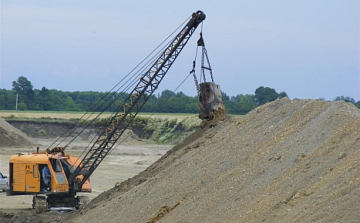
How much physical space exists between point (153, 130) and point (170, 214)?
61212 millimetres

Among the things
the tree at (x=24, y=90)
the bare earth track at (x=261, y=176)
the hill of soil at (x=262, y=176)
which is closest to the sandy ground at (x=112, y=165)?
the bare earth track at (x=261, y=176)

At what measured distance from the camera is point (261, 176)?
17969 millimetres

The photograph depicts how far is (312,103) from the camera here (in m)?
22.4

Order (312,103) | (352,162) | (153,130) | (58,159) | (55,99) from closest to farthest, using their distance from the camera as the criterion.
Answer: (352,162)
(312,103)
(58,159)
(153,130)
(55,99)

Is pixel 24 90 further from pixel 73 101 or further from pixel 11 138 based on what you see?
pixel 11 138

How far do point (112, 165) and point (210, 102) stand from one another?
72.6 ft

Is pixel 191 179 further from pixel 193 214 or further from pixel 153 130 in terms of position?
pixel 153 130

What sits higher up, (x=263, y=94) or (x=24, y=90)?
(x=24, y=90)

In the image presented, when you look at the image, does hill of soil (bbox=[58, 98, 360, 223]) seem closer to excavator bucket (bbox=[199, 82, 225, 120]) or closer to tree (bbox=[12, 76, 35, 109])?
excavator bucket (bbox=[199, 82, 225, 120])

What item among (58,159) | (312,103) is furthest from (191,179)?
(58,159)


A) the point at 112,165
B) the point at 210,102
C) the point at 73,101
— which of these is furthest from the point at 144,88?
the point at 73,101

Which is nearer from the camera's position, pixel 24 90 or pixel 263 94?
pixel 263 94

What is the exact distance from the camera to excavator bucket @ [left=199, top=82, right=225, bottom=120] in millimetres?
30016

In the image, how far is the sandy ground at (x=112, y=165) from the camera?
33.0 metres
